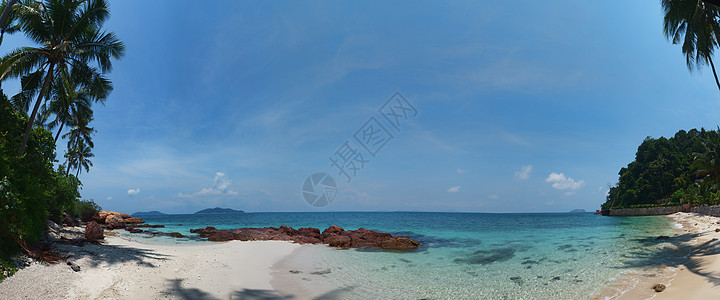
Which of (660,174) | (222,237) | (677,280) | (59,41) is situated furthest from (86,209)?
(660,174)

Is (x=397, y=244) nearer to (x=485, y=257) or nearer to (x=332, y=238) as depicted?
(x=332, y=238)

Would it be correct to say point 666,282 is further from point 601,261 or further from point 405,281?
point 405,281

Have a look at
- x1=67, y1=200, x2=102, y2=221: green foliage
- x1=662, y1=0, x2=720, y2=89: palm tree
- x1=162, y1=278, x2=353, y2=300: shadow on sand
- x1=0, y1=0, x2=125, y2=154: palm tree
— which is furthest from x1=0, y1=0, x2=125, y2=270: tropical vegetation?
x1=662, y1=0, x2=720, y2=89: palm tree

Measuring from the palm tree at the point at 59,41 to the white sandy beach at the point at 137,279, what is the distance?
10.7 m

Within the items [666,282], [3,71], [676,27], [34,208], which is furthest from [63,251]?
[676,27]

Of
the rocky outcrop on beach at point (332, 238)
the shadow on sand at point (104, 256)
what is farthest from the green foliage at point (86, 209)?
the shadow on sand at point (104, 256)

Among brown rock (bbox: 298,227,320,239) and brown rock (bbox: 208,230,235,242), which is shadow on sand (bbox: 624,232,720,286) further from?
brown rock (bbox: 208,230,235,242)

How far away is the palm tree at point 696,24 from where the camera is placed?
1602cm

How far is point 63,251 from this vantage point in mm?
10328

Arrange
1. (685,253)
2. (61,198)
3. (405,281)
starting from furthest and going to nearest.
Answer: (61,198) < (685,253) < (405,281)

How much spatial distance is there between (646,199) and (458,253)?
91.7 m

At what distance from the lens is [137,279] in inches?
365

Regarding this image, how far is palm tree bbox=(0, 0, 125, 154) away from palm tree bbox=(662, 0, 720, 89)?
31.2 meters

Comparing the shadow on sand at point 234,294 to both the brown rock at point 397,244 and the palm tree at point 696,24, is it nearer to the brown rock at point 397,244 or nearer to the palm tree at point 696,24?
the brown rock at point 397,244
